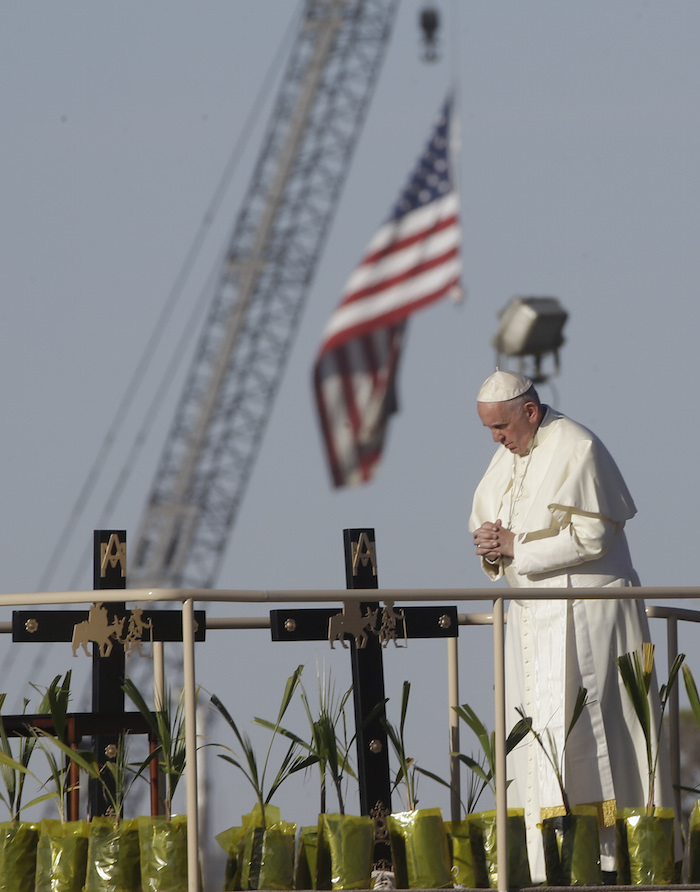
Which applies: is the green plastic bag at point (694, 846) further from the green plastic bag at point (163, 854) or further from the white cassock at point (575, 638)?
the green plastic bag at point (163, 854)

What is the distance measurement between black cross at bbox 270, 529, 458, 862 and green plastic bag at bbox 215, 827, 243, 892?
1.42 ft

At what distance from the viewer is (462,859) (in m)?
5.32

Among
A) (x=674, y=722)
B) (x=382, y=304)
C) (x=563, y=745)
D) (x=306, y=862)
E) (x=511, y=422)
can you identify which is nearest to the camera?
(x=306, y=862)

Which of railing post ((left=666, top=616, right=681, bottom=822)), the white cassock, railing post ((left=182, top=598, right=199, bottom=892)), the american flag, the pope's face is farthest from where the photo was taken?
the american flag

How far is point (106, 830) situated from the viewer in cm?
496

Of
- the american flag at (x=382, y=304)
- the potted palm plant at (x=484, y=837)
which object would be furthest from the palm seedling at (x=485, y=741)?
the american flag at (x=382, y=304)

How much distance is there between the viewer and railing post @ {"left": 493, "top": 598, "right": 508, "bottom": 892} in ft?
16.7

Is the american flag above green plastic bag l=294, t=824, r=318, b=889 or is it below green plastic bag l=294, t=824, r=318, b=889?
above

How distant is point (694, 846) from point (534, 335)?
1567 centimetres

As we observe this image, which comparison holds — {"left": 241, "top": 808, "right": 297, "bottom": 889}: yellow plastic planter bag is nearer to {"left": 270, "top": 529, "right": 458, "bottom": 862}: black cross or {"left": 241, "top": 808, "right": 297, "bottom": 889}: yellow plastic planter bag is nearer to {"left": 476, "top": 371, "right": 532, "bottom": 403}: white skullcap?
{"left": 270, "top": 529, "right": 458, "bottom": 862}: black cross

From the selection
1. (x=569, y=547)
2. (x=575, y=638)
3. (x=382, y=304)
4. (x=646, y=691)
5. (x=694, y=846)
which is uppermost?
(x=382, y=304)

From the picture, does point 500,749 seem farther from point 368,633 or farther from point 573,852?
point 368,633

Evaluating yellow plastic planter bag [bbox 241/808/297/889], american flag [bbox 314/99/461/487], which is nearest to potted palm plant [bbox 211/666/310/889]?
yellow plastic planter bag [bbox 241/808/297/889]

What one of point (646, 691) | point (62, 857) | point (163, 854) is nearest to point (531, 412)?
point (646, 691)
